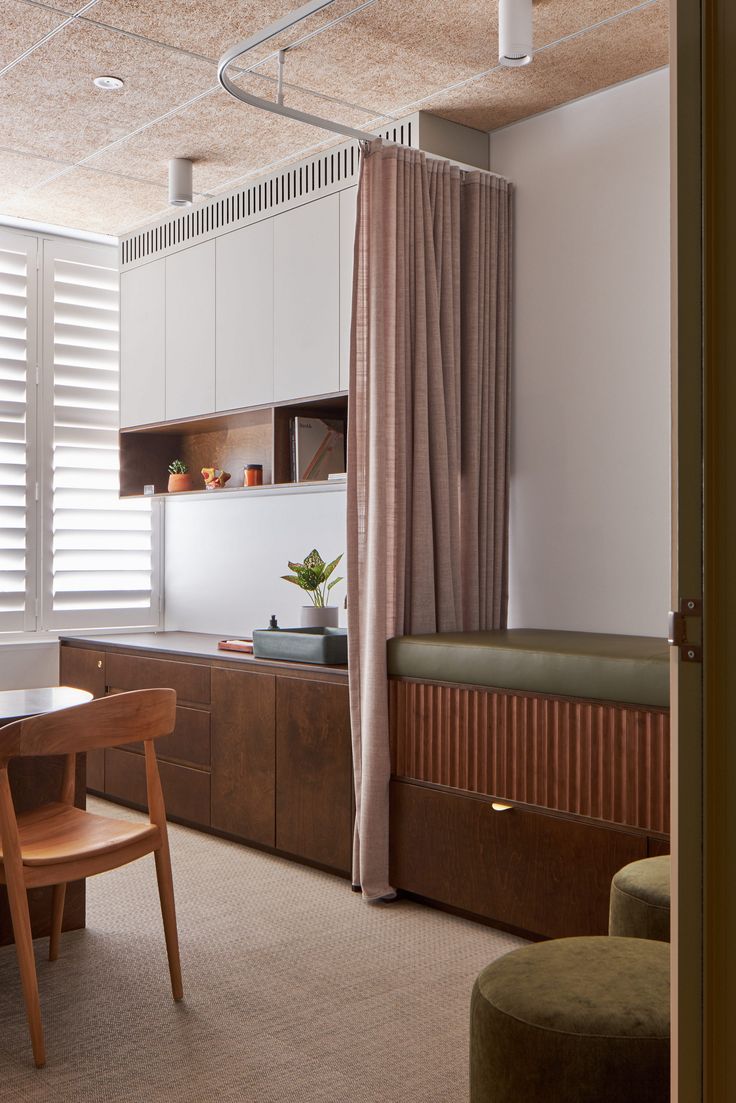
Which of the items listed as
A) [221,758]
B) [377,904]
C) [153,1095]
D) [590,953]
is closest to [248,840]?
[221,758]

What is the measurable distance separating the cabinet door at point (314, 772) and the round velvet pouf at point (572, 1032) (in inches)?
72.5

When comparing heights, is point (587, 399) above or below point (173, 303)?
below

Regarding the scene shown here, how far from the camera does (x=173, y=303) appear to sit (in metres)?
4.94

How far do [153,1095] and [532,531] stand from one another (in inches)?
89.6

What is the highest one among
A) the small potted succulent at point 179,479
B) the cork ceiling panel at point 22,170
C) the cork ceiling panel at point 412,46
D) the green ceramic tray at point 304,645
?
the cork ceiling panel at point 22,170

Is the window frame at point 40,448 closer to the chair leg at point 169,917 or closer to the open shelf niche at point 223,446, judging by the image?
A: the open shelf niche at point 223,446

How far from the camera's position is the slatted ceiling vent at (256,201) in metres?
4.00

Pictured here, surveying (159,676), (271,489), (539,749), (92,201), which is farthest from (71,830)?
(92,201)

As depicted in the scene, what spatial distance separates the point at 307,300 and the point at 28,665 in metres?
2.26

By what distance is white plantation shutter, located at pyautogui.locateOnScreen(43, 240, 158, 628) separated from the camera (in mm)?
5266

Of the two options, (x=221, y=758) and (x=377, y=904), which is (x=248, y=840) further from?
(x=377, y=904)

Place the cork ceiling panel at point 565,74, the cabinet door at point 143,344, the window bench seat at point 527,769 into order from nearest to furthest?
the window bench seat at point 527,769 < the cork ceiling panel at point 565,74 < the cabinet door at point 143,344
